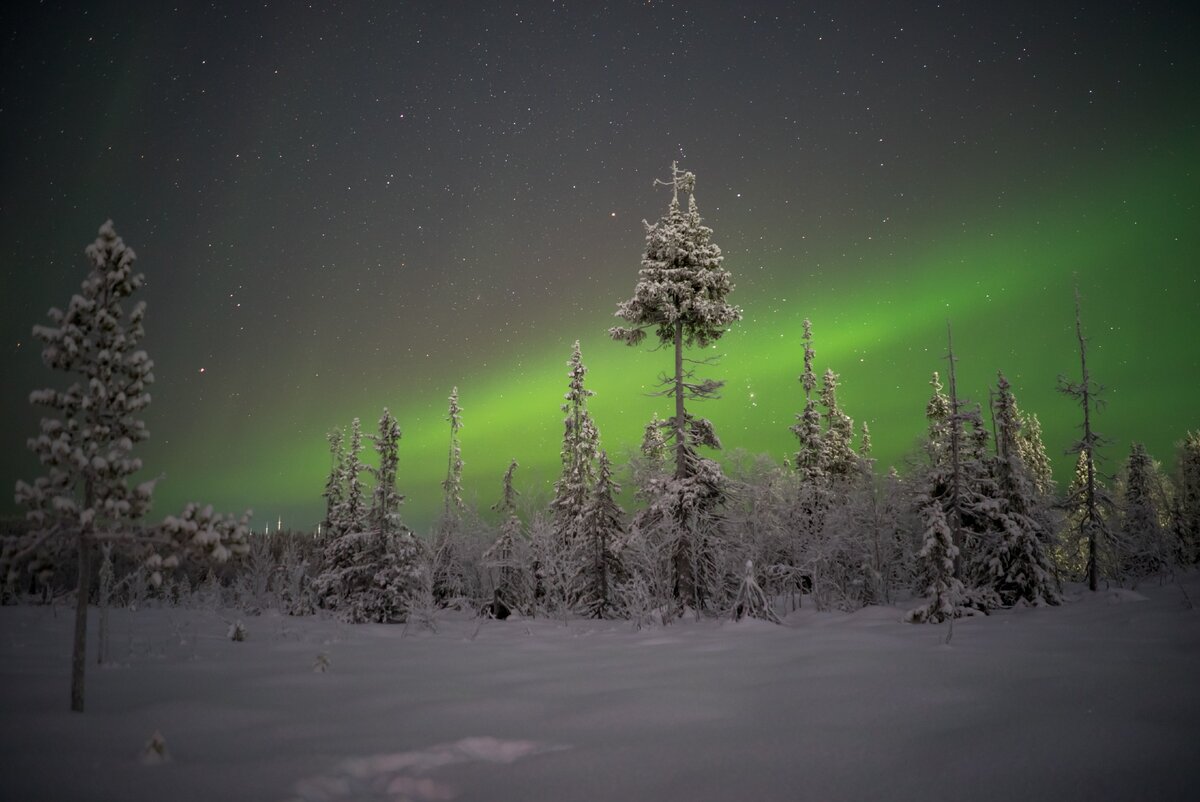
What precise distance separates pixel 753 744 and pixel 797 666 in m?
4.14

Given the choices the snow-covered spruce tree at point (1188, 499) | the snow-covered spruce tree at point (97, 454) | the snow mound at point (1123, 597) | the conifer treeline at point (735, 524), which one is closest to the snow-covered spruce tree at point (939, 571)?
the conifer treeline at point (735, 524)

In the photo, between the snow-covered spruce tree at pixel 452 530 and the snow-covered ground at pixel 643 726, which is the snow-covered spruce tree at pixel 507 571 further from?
the snow-covered ground at pixel 643 726

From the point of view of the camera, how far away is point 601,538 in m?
29.4

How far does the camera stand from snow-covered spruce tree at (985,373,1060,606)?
25.6 metres

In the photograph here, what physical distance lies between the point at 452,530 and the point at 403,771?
3952 cm

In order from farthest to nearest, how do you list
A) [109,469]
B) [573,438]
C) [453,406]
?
1. [453,406]
2. [573,438]
3. [109,469]

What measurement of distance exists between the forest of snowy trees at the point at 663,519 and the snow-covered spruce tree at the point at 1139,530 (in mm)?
239

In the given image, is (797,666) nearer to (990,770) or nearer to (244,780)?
(990,770)

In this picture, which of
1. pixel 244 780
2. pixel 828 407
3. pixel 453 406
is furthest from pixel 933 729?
pixel 453 406

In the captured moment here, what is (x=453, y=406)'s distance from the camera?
47969 mm

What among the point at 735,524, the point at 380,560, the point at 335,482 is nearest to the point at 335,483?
the point at 335,482

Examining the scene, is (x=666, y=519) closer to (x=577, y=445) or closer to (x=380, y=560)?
(x=577, y=445)

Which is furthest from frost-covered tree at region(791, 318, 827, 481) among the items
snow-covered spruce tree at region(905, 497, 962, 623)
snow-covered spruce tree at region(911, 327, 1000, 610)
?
snow-covered spruce tree at region(905, 497, 962, 623)

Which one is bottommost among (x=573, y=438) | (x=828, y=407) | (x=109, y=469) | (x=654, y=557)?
(x=654, y=557)
